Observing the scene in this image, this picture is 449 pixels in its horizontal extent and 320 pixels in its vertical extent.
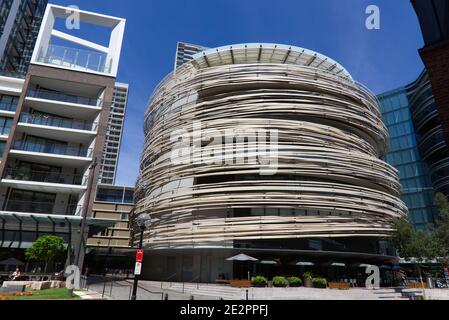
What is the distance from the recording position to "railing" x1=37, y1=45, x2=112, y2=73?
120 feet

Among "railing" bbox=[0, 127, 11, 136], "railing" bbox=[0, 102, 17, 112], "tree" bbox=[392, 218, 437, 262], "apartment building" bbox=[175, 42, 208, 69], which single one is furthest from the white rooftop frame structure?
"apartment building" bbox=[175, 42, 208, 69]

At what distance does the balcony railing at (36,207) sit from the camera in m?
30.1

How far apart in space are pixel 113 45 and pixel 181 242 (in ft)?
82.6

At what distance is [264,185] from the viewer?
95.1ft

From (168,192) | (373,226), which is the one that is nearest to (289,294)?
(373,226)

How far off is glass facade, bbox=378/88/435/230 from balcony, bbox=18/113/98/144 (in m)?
63.9

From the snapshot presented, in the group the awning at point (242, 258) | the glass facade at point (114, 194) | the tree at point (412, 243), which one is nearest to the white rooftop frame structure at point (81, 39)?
the awning at point (242, 258)

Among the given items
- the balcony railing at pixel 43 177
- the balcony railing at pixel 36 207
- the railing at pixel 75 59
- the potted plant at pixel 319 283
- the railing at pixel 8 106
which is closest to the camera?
the potted plant at pixel 319 283

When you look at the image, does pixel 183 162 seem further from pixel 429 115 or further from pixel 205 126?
pixel 429 115

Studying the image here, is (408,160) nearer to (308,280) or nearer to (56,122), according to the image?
(308,280)

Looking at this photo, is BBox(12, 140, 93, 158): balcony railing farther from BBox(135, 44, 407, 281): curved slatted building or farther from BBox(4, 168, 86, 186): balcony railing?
BBox(135, 44, 407, 281): curved slatted building

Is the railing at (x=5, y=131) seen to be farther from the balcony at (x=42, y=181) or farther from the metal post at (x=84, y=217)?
the metal post at (x=84, y=217)

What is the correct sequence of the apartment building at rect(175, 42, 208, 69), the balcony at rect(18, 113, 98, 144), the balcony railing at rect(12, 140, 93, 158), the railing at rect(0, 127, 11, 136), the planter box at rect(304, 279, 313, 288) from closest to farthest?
the planter box at rect(304, 279, 313, 288)
the balcony railing at rect(12, 140, 93, 158)
the balcony at rect(18, 113, 98, 144)
the railing at rect(0, 127, 11, 136)
the apartment building at rect(175, 42, 208, 69)

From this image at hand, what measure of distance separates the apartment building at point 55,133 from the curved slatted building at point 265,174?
23.3ft
